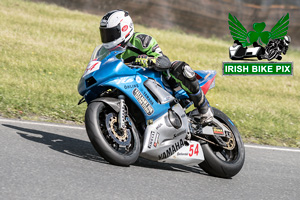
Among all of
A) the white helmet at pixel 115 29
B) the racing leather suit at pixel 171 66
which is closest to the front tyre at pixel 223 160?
the racing leather suit at pixel 171 66

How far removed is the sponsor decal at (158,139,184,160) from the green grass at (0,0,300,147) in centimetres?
260

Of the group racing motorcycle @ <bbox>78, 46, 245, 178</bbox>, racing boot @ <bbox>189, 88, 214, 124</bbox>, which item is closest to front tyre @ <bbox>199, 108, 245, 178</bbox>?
racing motorcycle @ <bbox>78, 46, 245, 178</bbox>

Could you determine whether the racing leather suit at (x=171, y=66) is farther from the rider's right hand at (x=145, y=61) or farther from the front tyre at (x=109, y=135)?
the front tyre at (x=109, y=135)

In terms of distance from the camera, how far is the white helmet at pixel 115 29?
16.6ft

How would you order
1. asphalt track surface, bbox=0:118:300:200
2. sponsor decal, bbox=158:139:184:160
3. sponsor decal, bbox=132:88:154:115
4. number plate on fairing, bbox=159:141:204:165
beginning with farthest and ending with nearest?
number plate on fairing, bbox=159:141:204:165 → sponsor decal, bbox=158:139:184:160 → sponsor decal, bbox=132:88:154:115 → asphalt track surface, bbox=0:118:300:200

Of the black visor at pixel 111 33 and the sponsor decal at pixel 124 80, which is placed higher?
the black visor at pixel 111 33

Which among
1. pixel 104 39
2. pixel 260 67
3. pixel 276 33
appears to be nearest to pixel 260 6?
pixel 276 33

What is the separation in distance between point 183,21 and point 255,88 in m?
6.14

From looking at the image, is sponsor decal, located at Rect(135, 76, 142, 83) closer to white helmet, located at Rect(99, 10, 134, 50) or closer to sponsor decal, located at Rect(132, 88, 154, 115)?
sponsor decal, located at Rect(132, 88, 154, 115)

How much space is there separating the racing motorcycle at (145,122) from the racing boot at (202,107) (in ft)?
0.29

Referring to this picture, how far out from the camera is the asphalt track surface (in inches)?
164

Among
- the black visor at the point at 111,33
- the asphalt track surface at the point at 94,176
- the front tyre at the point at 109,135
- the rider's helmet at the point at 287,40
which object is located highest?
the rider's helmet at the point at 287,40

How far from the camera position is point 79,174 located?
455 centimetres

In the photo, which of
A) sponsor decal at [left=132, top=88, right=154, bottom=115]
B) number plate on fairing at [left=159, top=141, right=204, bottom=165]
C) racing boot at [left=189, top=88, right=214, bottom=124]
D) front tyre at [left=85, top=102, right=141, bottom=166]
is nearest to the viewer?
front tyre at [left=85, top=102, right=141, bottom=166]
